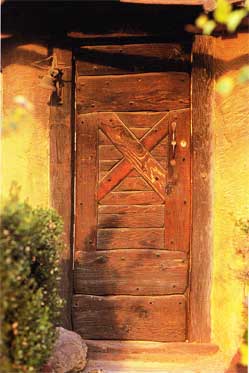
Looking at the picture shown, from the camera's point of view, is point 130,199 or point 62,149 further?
point 130,199

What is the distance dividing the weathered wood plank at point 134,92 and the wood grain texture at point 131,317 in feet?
5.76

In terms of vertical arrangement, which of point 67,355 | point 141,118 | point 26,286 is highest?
point 141,118

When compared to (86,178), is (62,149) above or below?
above

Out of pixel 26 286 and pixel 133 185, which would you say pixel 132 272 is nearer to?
pixel 133 185

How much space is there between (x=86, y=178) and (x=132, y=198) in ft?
1.52

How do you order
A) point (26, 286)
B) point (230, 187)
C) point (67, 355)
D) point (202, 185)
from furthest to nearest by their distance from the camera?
1. point (202, 185)
2. point (230, 187)
3. point (67, 355)
4. point (26, 286)

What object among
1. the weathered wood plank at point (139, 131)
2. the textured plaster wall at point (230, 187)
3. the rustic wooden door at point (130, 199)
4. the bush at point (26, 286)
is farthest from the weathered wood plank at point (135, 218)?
the bush at point (26, 286)

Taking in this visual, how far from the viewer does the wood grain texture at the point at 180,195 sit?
16.0 feet

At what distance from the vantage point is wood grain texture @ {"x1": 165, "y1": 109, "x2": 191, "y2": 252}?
16.0ft

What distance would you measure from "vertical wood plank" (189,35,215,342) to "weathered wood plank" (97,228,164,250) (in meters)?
0.43

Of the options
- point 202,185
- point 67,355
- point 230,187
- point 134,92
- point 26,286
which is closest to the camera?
point 26,286

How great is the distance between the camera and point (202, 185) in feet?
15.7

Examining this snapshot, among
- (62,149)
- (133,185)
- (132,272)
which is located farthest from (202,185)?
(62,149)

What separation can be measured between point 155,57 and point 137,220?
1497mm
